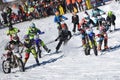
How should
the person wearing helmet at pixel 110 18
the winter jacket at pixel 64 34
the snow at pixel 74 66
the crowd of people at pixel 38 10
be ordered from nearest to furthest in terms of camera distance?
the snow at pixel 74 66 < the winter jacket at pixel 64 34 < the person wearing helmet at pixel 110 18 < the crowd of people at pixel 38 10

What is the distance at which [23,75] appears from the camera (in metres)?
16.4

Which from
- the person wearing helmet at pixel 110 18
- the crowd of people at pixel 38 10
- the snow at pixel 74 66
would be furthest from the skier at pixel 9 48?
the crowd of people at pixel 38 10

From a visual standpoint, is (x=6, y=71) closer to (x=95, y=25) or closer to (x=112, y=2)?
(x=95, y=25)

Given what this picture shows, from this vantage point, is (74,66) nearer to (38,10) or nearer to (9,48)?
(9,48)

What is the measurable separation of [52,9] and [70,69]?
1647 cm

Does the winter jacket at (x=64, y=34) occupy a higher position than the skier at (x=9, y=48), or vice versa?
the skier at (x=9, y=48)

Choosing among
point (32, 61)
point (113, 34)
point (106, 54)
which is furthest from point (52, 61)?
point (113, 34)

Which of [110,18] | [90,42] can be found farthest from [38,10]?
[90,42]

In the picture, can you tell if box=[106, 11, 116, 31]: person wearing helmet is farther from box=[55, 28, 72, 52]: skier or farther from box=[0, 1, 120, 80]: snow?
box=[55, 28, 72, 52]: skier

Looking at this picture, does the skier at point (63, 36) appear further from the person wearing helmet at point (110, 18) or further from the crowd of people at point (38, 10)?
the crowd of people at point (38, 10)

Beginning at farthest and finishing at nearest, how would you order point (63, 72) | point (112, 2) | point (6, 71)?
point (112, 2), point (6, 71), point (63, 72)

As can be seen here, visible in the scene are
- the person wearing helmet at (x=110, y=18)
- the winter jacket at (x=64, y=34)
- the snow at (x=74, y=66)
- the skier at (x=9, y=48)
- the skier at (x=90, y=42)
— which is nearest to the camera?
the snow at (x=74, y=66)

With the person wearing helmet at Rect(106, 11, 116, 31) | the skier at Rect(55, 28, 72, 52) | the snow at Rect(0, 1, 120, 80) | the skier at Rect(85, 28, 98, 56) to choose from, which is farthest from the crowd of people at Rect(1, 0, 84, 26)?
the skier at Rect(85, 28, 98, 56)

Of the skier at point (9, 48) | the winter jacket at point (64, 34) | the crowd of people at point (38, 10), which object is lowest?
the crowd of people at point (38, 10)
